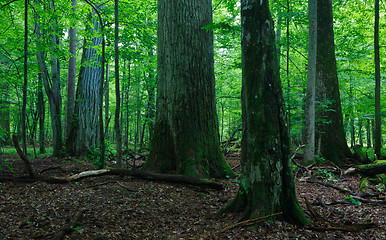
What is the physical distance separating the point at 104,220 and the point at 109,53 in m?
5.97

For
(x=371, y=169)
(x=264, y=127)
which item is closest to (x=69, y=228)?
(x=264, y=127)

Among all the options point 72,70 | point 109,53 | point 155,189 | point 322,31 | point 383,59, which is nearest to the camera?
point 155,189

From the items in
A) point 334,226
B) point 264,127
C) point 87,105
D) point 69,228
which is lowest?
point 334,226

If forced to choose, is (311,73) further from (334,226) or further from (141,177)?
(141,177)

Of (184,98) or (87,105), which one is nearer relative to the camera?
(184,98)

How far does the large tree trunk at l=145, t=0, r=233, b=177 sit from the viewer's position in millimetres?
5359

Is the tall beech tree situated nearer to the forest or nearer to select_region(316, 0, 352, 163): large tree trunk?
A: the forest

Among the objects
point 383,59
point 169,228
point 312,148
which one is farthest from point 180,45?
point 383,59

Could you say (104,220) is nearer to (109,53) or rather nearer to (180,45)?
(180,45)

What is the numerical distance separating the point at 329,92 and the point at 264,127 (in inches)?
265

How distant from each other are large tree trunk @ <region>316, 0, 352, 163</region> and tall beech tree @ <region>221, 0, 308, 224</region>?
5.67 m

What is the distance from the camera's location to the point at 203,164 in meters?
5.34

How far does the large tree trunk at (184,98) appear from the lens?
17.6ft

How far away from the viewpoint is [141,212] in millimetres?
3609
